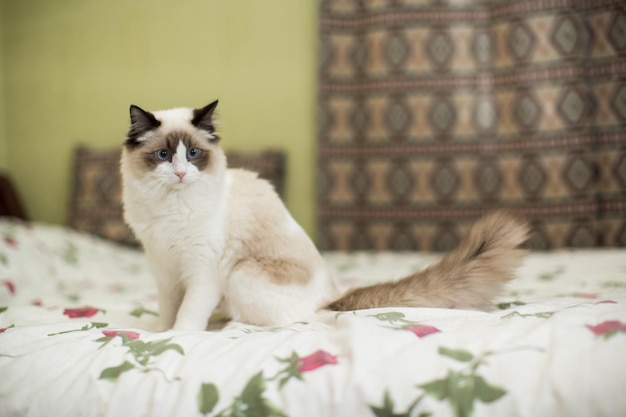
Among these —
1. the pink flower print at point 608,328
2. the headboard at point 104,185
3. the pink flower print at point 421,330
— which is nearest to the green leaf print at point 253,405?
the pink flower print at point 421,330

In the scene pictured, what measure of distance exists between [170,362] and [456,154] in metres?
2.26

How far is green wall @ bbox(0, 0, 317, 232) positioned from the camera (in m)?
2.92

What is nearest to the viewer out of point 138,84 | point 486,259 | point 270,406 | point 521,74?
point 270,406

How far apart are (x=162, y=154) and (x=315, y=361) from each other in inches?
22.1

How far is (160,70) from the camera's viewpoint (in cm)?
292

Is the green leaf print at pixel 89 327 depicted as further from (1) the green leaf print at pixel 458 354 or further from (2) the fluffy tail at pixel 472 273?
(1) the green leaf print at pixel 458 354

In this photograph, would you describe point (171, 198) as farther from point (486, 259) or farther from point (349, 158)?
point (349, 158)

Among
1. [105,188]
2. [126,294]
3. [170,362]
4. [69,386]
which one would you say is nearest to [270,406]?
[170,362]

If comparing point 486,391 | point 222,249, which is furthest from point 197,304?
point 486,391

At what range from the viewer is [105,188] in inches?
112

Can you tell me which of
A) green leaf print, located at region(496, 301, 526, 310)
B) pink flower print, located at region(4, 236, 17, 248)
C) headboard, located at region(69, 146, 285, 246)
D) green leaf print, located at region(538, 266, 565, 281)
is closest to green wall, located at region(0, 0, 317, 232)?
headboard, located at region(69, 146, 285, 246)

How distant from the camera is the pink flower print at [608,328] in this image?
0.76 metres

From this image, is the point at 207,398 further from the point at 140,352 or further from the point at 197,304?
the point at 197,304

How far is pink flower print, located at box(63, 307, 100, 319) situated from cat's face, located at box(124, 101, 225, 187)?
1.21 feet
